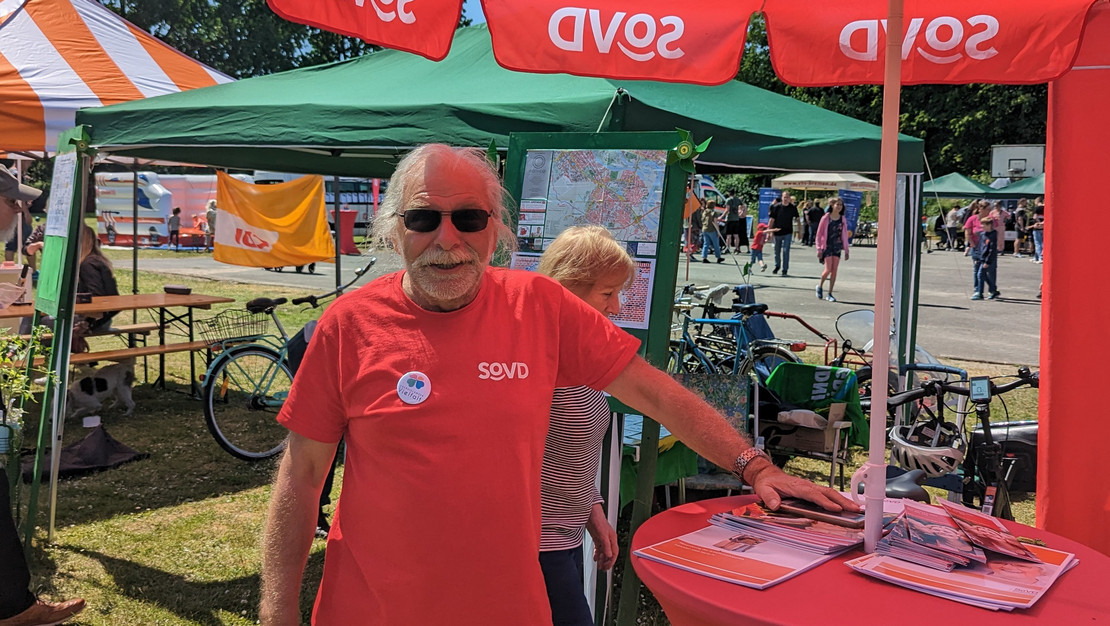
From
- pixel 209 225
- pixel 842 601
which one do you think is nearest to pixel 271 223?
pixel 842 601

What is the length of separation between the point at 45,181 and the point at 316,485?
38053 millimetres

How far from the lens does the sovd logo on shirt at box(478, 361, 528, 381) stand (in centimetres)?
168

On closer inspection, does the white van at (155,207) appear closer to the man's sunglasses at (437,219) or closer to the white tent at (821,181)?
the white tent at (821,181)

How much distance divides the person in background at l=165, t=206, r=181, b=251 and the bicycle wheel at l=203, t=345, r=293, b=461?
71.5 ft

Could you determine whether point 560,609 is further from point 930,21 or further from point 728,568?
point 930,21

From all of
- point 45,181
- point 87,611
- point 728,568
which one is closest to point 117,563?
point 87,611

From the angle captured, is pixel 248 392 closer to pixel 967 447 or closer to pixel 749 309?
pixel 749 309

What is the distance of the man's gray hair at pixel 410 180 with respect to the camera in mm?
1878

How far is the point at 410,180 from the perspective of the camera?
1.86m

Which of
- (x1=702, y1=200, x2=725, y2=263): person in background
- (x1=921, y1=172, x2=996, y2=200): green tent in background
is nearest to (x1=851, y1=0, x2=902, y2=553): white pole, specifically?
(x1=702, y1=200, x2=725, y2=263): person in background

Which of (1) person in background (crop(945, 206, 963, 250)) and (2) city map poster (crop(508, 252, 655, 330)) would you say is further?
(1) person in background (crop(945, 206, 963, 250))

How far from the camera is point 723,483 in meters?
4.91

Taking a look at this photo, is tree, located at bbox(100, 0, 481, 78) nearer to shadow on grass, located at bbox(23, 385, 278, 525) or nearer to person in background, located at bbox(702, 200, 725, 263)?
person in background, located at bbox(702, 200, 725, 263)

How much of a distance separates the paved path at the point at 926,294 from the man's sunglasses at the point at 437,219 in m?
9.88
